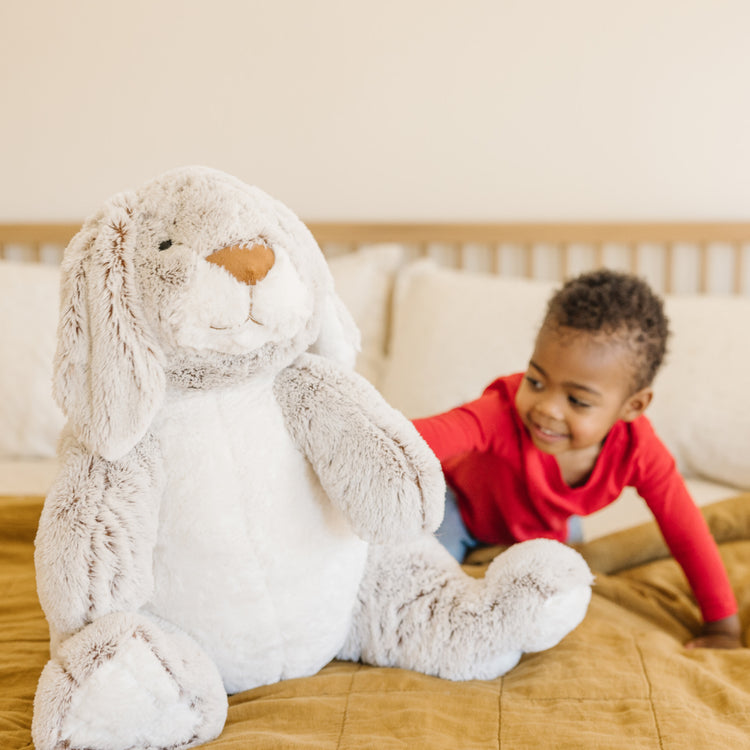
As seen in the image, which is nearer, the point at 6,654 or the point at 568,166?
the point at 6,654

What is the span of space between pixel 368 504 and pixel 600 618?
39 cm

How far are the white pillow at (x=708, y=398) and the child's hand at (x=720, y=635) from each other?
47 cm

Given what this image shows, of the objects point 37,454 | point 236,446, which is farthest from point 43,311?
point 236,446

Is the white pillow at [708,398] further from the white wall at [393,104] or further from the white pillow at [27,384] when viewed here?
the white pillow at [27,384]

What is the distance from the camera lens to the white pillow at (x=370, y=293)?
175 centimetres

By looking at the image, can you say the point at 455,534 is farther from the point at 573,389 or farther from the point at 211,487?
the point at 211,487

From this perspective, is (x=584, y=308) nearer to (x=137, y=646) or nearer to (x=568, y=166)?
(x=137, y=646)

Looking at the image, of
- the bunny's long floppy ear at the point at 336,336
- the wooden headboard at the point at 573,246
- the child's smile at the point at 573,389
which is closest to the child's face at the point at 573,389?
the child's smile at the point at 573,389

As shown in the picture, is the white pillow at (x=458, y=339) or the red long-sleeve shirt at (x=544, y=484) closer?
the red long-sleeve shirt at (x=544, y=484)

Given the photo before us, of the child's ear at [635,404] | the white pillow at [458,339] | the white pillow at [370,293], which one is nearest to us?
the child's ear at [635,404]

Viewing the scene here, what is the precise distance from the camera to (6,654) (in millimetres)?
835

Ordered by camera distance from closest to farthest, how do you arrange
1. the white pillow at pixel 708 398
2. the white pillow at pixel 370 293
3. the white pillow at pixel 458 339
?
the white pillow at pixel 708 398
the white pillow at pixel 458 339
the white pillow at pixel 370 293

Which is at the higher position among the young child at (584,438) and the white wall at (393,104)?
the white wall at (393,104)

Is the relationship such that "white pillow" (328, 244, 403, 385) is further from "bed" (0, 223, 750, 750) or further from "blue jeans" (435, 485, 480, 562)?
"blue jeans" (435, 485, 480, 562)
